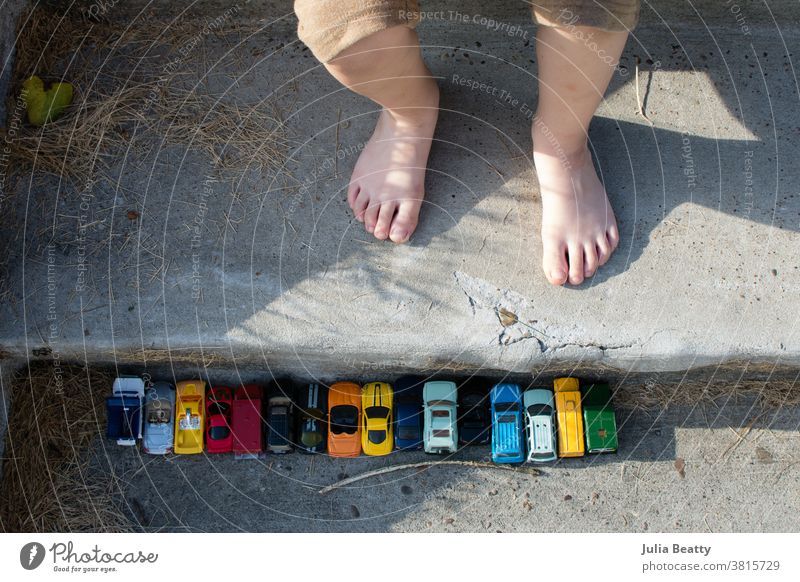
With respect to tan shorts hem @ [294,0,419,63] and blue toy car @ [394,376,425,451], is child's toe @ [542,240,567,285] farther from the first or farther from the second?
tan shorts hem @ [294,0,419,63]

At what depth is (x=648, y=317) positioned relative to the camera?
6.35 feet

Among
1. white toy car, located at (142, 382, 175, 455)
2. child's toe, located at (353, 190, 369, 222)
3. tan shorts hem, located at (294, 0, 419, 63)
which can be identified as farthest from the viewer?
white toy car, located at (142, 382, 175, 455)

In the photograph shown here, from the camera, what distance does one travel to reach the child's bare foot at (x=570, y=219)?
1.92m

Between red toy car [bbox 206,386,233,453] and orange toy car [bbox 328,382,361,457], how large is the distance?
27cm

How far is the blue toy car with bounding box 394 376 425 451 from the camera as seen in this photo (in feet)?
6.72

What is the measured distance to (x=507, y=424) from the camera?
6.68 feet

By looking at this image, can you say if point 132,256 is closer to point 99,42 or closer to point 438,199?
point 99,42

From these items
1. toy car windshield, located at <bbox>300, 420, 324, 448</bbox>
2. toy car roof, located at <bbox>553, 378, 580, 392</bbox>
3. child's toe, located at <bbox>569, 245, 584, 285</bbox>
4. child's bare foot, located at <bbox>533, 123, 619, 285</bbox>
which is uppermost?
child's bare foot, located at <bbox>533, 123, 619, 285</bbox>

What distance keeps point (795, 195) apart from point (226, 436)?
161 centimetres

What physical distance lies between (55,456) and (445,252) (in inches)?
46.5

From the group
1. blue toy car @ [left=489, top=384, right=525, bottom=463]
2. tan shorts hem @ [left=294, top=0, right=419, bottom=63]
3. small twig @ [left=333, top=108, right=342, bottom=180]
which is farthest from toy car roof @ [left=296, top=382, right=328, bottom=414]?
tan shorts hem @ [left=294, top=0, right=419, bottom=63]

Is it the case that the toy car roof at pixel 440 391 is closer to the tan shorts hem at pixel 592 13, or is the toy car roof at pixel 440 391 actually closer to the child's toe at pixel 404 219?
the child's toe at pixel 404 219

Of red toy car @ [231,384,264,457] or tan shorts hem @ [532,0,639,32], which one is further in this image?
red toy car @ [231,384,264,457]

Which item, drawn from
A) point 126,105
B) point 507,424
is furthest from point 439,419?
point 126,105
